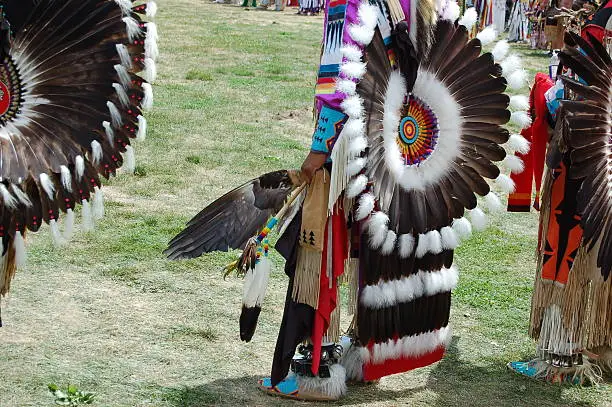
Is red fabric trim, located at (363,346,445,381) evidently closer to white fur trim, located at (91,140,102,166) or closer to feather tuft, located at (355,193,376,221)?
feather tuft, located at (355,193,376,221)

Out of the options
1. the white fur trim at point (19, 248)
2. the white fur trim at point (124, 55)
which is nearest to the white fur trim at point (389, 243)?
the white fur trim at point (124, 55)

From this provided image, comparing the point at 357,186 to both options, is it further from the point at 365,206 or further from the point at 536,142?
the point at 536,142

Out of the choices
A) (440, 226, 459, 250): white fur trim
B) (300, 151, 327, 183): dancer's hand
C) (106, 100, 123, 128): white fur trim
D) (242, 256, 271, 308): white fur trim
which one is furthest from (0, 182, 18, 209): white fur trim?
(440, 226, 459, 250): white fur trim

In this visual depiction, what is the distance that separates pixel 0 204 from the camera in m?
3.26

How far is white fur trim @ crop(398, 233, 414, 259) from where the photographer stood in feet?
12.0

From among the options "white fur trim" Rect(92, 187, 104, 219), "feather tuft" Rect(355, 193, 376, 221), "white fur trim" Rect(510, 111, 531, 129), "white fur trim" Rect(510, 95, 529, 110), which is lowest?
"white fur trim" Rect(92, 187, 104, 219)

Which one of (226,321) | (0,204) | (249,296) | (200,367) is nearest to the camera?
(0,204)

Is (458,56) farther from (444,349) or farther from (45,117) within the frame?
(45,117)

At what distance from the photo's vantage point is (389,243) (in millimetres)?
3605

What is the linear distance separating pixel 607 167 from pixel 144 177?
410 centimetres

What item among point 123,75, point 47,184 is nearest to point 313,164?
point 123,75

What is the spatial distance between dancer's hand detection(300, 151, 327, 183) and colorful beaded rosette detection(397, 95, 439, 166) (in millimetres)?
327

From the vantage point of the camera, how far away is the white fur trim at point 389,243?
3.59m

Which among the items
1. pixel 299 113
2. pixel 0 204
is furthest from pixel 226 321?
pixel 299 113
